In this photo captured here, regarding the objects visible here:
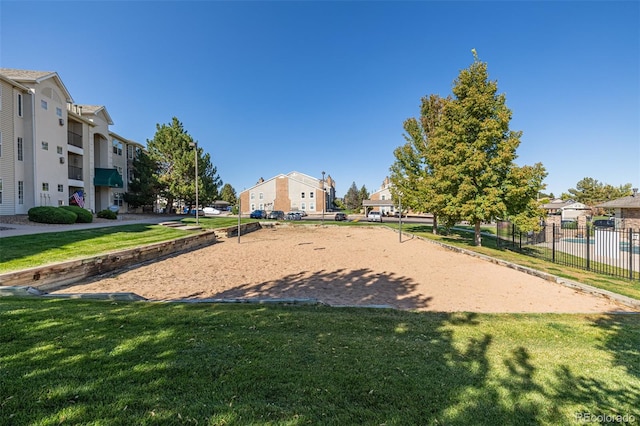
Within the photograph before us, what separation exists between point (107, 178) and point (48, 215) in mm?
13433

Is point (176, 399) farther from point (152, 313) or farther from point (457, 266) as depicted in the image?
point (457, 266)

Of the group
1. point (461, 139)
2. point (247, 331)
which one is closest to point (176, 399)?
point (247, 331)

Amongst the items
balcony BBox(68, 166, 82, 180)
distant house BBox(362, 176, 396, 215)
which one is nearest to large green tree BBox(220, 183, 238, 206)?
distant house BBox(362, 176, 396, 215)

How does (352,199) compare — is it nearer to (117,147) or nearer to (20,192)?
(117,147)

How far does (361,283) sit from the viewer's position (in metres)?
9.06

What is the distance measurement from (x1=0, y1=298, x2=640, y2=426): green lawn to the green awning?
30817mm

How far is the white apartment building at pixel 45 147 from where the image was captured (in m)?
21.0

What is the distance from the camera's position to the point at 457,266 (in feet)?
38.0

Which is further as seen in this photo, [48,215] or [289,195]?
[289,195]

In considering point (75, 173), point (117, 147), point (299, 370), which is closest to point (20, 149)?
point (75, 173)

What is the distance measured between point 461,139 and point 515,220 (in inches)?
207

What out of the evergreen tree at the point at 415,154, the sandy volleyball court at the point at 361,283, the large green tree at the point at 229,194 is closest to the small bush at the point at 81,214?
the sandy volleyball court at the point at 361,283

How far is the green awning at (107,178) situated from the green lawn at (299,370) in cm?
3082

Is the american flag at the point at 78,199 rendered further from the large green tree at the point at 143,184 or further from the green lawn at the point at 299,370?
the green lawn at the point at 299,370
